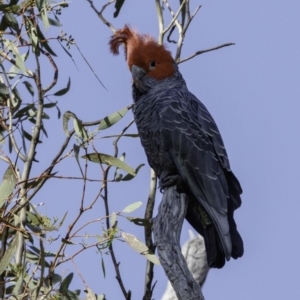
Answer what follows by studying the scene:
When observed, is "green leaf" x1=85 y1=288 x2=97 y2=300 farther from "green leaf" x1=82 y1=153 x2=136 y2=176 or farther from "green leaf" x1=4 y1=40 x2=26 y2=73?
"green leaf" x1=4 y1=40 x2=26 y2=73

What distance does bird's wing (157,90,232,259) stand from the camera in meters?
2.80

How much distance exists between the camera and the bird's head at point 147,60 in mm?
3328

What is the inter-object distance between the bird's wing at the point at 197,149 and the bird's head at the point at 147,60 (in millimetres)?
254

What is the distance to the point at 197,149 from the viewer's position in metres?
2.94

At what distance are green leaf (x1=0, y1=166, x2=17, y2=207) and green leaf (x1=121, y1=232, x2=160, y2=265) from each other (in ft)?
1.39

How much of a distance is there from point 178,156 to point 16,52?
77cm

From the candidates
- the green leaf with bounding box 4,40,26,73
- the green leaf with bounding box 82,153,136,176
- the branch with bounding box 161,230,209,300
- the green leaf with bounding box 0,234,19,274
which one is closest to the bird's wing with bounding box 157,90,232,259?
the branch with bounding box 161,230,209,300

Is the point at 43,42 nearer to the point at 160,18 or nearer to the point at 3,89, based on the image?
→ the point at 3,89

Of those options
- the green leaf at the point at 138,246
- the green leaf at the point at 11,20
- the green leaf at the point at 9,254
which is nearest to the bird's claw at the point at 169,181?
the green leaf at the point at 138,246

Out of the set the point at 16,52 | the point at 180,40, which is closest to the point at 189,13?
the point at 180,40

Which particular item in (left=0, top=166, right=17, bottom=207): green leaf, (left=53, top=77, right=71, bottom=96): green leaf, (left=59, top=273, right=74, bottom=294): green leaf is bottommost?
(left=59, top=273, right=74, bottom=294): green leaf

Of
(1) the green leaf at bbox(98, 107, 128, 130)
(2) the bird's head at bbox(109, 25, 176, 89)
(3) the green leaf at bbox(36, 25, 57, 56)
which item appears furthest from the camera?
(2) the bird's head at bbox(109, 25, 176, 89)

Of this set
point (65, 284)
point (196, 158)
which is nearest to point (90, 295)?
point (65, 284)

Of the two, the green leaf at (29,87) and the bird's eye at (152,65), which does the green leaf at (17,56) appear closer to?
the green leaf at (29,87)
